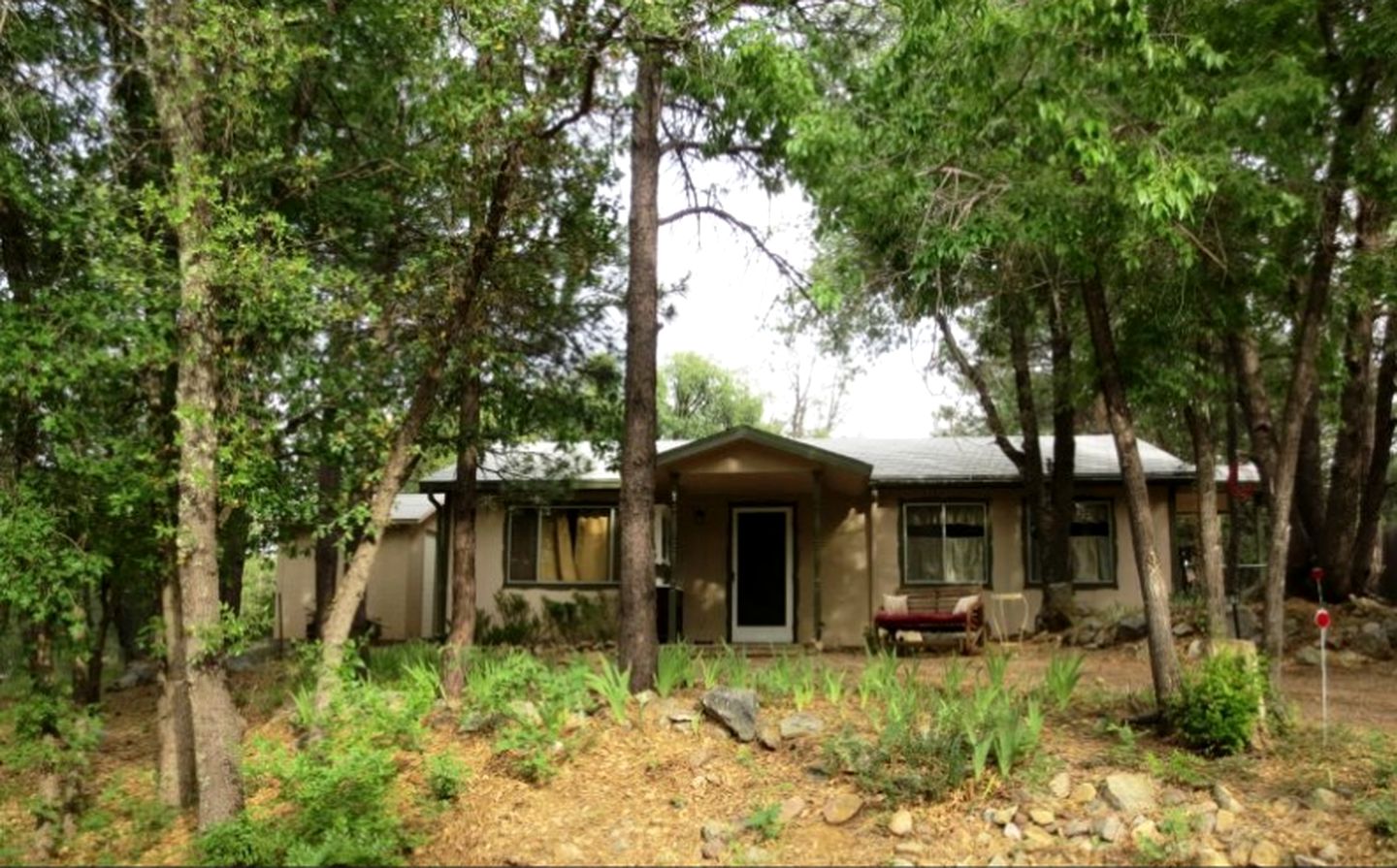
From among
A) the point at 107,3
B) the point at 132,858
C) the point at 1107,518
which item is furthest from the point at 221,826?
the point at 1107,518

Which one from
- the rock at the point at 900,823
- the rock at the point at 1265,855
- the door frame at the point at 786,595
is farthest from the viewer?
the door frame at the point at 786,595

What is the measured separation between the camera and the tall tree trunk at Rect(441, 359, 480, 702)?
9.58 m

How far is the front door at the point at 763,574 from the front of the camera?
16359 millimetres

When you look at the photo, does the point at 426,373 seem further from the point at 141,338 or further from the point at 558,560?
the point at 558,560

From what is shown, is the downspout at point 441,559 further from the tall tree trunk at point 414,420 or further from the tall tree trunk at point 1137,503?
the tall tree trunk at point 1137,503

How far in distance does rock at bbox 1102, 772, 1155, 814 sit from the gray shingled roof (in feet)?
24.3

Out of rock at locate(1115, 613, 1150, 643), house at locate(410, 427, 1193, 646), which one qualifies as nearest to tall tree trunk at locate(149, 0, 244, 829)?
house at locate(410, 427, 1193, 646)

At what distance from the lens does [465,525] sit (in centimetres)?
1012

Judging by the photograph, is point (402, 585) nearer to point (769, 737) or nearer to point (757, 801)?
point (769, 737)

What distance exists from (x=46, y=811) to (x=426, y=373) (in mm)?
3842

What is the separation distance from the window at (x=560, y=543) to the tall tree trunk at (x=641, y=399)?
25.1 ft

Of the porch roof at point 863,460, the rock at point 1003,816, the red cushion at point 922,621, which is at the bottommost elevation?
the rock at point 1003,816

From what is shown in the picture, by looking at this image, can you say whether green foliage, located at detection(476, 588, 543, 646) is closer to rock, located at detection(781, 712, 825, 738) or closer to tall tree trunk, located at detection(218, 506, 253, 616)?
tall tree trunk, located at detection(218, 506, 253, 616)

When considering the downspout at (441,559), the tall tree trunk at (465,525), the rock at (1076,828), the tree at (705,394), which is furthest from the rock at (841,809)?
the tree at (705,394)
